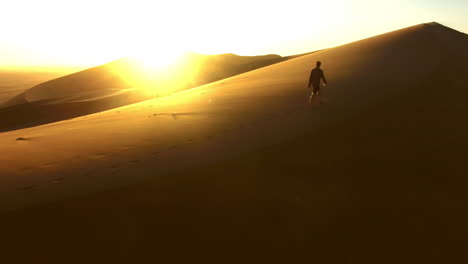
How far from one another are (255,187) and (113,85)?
163ft

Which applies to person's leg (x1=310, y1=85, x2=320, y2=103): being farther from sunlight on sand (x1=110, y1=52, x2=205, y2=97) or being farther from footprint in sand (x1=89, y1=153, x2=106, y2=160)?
sunlight on sand (x1=110, y1=52, x2=205, y2=97)

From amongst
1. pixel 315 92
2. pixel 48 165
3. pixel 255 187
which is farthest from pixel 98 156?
pixel 315 92

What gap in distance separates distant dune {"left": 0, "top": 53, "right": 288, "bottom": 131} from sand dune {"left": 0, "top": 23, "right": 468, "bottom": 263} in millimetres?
22220

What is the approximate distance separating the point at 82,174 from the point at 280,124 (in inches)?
181

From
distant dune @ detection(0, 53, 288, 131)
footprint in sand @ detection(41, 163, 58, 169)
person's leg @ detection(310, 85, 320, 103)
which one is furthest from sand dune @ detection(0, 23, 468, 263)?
distant dune @ detection(0, 53, 288, 131)

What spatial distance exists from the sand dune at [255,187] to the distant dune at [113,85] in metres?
22.2

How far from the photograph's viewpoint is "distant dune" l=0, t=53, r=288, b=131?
1217 inches

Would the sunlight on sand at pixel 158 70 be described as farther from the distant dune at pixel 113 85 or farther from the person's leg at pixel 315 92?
the person's leg at pixel 315 92

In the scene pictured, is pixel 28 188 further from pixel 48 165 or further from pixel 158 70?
pixel 158 70

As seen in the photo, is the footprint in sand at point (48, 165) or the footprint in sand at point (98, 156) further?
the footprint in sand at point (98, 156)

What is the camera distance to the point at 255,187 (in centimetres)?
573

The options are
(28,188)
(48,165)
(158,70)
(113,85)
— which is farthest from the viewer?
(158,70)

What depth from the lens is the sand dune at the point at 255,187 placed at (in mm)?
4355

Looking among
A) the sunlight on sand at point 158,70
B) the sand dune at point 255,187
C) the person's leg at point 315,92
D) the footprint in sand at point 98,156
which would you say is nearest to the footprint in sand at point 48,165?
the sand dune at point 255,187
